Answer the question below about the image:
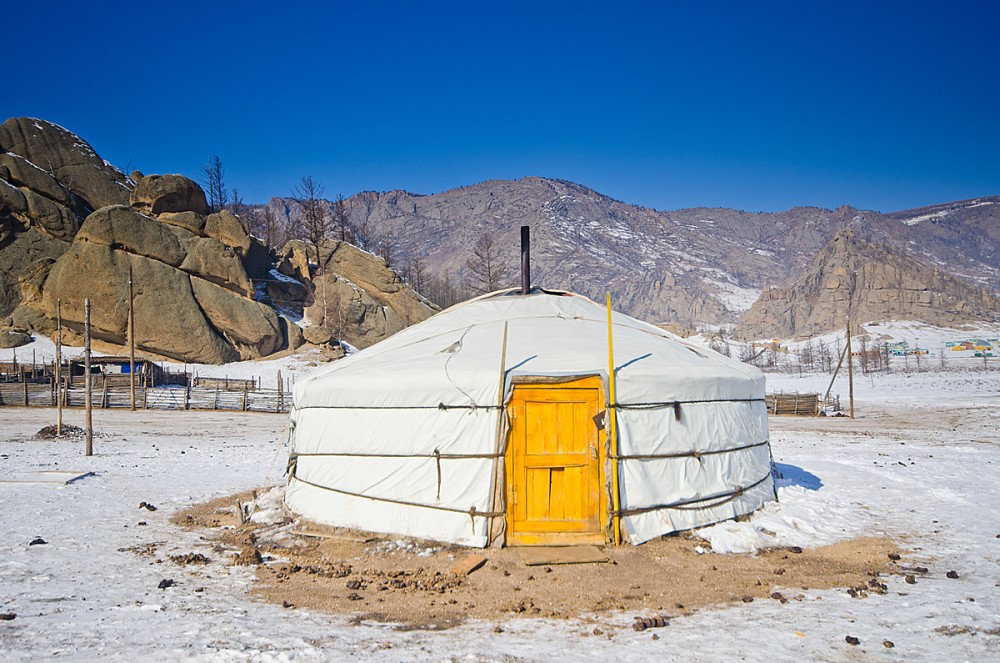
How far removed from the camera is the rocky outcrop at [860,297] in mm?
79000

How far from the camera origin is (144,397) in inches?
830

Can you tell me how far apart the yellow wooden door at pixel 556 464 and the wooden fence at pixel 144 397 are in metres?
17.2

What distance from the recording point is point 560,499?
5570 mm

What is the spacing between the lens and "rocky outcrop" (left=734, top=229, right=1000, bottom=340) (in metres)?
79.0

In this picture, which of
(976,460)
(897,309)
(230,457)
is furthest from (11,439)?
→ (897,309)

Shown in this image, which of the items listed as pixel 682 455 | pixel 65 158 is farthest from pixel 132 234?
pixel 682 455

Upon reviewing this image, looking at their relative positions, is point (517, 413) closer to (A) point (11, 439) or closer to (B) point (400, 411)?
(B) point (400, 411)

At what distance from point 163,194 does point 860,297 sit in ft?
275

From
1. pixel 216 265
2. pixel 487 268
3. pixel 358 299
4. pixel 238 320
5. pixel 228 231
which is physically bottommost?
pixel 238 320

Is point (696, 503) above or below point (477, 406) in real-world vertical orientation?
below

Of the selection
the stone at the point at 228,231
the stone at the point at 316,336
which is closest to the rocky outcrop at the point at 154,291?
the stone at the point at 228,231

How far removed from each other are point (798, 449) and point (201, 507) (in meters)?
10.9

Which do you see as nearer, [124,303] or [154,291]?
[124,303]

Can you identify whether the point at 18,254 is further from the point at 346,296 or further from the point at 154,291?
the point at 346,296
